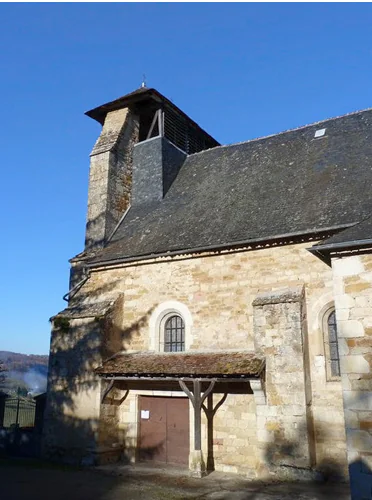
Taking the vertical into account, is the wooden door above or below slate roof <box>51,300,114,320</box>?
below

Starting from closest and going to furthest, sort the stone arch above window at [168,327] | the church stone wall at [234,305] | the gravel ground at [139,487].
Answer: the gravel ground at [139,487] < the church stone wall at [234,305] < the stone arch above window at [168,327]

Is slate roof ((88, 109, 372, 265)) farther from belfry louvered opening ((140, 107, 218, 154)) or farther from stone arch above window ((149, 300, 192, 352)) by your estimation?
belfry louvered opening ((140, 107, 218, 154))

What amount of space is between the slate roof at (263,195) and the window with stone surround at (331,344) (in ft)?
5.89

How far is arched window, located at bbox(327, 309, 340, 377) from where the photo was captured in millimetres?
9409

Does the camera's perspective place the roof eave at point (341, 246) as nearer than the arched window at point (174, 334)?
Yes

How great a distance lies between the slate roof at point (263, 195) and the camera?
1064cm

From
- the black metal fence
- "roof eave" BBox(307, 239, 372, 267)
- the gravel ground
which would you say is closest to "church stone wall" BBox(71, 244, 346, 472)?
Answer: the gravel ground

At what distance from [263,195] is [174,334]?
14.2 ft

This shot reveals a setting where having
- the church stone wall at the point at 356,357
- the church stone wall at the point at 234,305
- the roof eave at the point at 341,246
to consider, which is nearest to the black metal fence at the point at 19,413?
the church stone wall at the point at 234,305

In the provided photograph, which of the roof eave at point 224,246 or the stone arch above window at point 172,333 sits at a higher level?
the roof eave at point 224,246

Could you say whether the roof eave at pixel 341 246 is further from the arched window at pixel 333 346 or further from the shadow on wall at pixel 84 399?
the shadow on wall at pixel 84 399

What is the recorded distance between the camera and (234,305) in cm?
1060

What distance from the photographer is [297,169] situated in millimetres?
12773

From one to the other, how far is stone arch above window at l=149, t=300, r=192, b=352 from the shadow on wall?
1.07 ft
